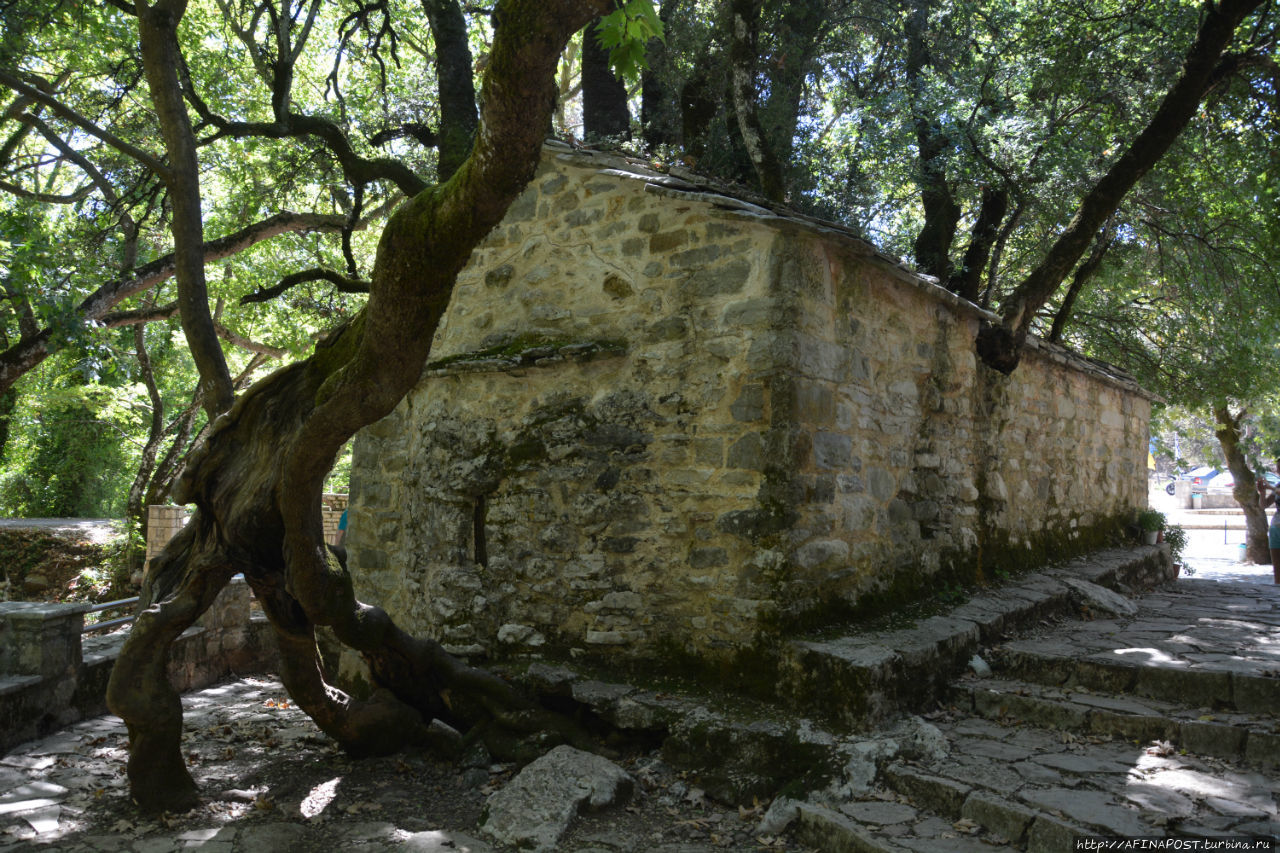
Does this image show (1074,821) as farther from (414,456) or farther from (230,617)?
(230,617)

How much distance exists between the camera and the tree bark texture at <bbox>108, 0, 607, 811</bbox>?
3.38 metres

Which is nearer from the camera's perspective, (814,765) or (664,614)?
(814,765)

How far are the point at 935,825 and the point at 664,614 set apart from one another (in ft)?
6.07

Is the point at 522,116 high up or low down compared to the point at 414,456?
up

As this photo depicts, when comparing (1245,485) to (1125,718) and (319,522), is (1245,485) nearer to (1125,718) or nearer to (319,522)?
(1125,718)

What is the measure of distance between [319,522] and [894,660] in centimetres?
311

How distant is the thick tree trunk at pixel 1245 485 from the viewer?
1473cm

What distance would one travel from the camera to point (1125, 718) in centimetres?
407

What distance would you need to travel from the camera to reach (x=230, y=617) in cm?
784

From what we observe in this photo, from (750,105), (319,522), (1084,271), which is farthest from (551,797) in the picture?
(1084,271)

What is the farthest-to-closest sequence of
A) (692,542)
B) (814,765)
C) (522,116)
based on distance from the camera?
(692,542) < (814,765) < (522,116)

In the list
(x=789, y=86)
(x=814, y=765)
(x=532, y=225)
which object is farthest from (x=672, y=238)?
(x=789, y=86)

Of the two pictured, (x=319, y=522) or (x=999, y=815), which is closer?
(x=999, y=815)

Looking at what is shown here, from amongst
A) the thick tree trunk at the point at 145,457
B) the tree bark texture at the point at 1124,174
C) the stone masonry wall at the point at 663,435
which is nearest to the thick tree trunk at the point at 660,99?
the stone masonry wall at the point at 663,435
